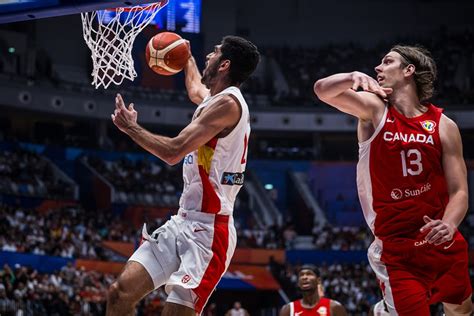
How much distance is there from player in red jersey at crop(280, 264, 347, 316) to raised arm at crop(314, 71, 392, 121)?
4.06m

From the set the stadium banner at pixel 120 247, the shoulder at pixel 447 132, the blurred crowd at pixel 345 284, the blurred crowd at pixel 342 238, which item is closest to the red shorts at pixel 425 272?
the shoulder at pixel 447 132

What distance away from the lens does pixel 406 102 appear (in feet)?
15.3

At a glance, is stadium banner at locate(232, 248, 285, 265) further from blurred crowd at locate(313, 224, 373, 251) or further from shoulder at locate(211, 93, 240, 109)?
shoulder at locate(211, 93, 240, 109)

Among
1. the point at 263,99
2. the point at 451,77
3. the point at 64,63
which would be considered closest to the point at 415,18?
the point at 451,77

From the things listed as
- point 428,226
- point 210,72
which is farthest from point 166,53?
point 428,226

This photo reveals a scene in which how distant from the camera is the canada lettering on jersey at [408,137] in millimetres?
4473

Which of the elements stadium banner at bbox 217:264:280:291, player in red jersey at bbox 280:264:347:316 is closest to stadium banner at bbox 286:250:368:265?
stadium banner at bbox 217:264:280:291

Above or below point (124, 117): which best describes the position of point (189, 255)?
below

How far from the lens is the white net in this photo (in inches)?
253

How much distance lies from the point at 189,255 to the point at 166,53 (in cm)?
179

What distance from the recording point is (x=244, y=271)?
23469mm

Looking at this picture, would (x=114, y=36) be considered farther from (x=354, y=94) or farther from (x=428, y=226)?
(x=428, y=226)

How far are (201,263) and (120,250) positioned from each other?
60.3 ft

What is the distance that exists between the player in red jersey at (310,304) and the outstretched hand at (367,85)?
13.5 ft
